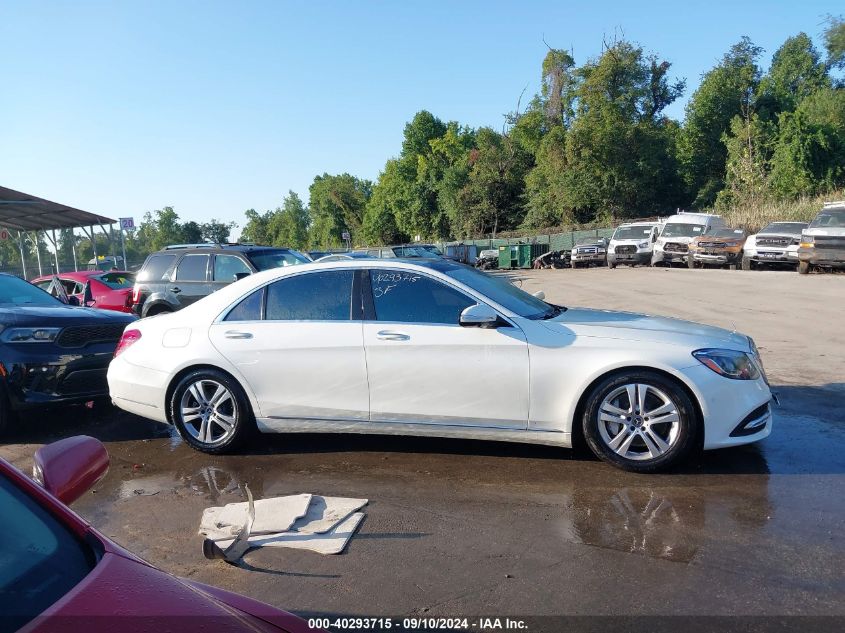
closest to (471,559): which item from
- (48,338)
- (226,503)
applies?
(226,503)

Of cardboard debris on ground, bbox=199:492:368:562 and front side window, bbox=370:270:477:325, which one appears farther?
front side window, bbox=370:270:477:325

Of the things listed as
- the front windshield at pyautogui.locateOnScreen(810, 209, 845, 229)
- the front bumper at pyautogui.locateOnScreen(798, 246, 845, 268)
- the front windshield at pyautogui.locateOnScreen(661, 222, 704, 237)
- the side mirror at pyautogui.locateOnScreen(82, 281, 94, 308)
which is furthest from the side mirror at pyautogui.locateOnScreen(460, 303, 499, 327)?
the front windshield at pyautogui.locateOnScreen(661, 222, 704, 237)

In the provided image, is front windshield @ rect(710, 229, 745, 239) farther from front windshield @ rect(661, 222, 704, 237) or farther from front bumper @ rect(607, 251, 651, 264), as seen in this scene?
front bumper @ rect(607, 251, 651, 264)

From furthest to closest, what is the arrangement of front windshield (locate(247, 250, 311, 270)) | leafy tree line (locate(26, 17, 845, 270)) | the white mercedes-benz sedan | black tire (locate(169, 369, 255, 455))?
leafy tree line (locate(26, 17, 845, 270)), front windshield (locate(247, 250, 311, 270)), black tire (locate(169, 369, 255, 455)), the white mercedes-benz sedan

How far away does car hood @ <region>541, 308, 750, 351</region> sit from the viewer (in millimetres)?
4641

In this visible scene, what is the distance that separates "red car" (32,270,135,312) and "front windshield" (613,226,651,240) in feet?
79.4

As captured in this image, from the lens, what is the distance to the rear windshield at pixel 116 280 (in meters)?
13.4

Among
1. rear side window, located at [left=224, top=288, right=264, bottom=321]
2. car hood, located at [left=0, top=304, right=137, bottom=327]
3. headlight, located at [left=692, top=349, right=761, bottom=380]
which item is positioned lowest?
headlight, located at [left=692, top=349, right=761, bottom=380]

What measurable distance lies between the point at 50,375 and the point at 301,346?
2.95 meters

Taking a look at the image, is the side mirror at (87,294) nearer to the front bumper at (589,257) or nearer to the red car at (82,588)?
the red car at (82,588)

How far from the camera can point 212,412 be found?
5.44 m

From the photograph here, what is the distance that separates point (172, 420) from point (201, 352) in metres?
0.68

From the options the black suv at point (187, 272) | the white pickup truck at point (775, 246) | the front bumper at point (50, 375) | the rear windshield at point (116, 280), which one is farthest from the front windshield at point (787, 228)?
the front bumper at point (50, 375)

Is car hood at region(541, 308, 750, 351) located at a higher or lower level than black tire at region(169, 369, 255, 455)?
higher
